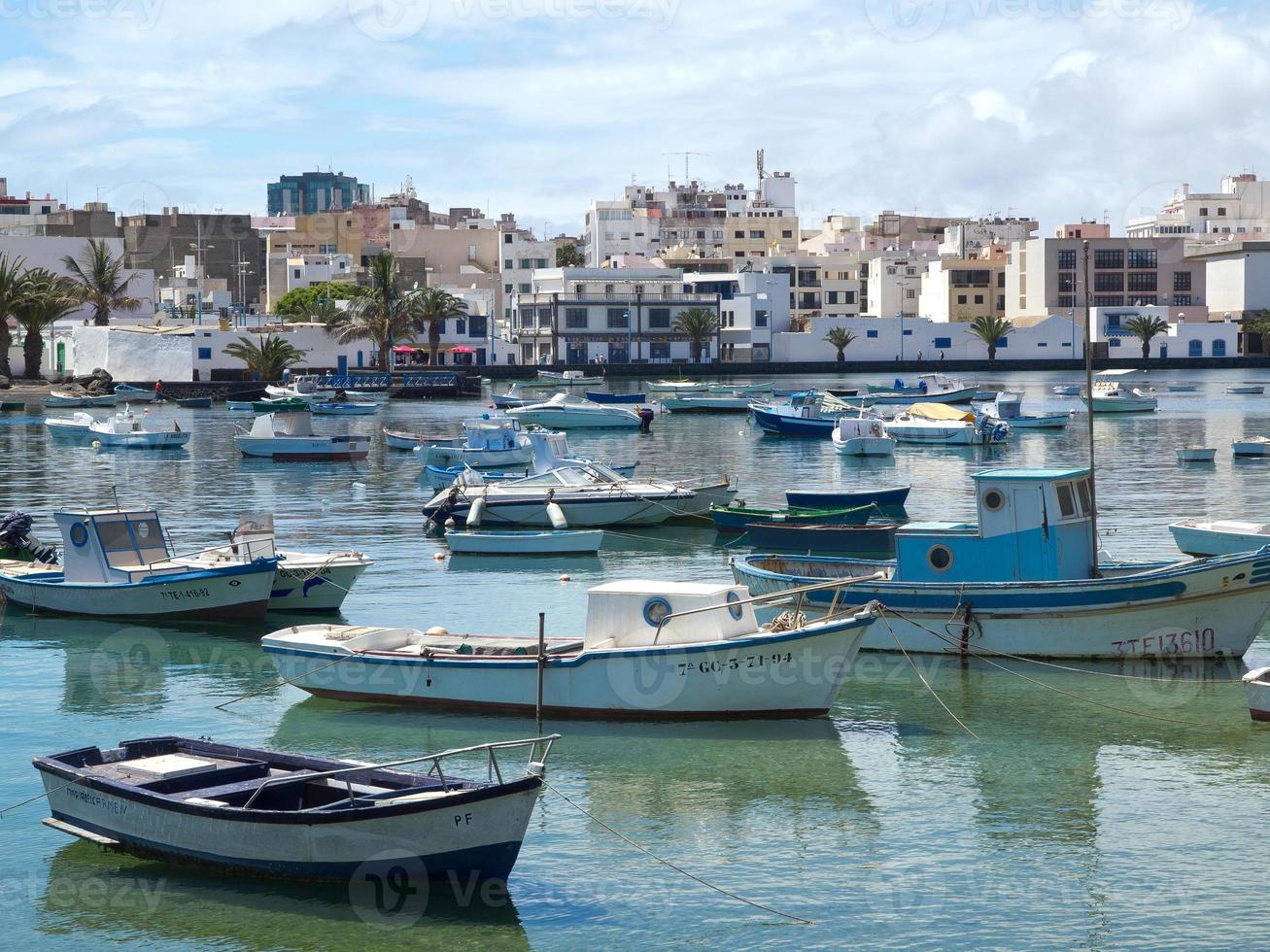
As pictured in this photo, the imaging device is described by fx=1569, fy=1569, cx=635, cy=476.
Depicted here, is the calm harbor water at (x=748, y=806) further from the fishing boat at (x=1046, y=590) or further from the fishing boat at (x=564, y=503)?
the fishing boat at (x=564, y=503)

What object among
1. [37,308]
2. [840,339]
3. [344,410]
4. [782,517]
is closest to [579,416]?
[344,410]

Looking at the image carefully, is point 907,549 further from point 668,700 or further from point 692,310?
point 692,310

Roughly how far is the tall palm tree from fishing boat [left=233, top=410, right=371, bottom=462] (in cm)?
Result: 9666

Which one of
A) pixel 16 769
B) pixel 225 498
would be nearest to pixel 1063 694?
pixel 16 769

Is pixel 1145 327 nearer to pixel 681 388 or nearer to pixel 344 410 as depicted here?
pixel 681 388

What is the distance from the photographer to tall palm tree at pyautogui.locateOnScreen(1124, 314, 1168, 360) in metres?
143

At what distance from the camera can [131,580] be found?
27.0m

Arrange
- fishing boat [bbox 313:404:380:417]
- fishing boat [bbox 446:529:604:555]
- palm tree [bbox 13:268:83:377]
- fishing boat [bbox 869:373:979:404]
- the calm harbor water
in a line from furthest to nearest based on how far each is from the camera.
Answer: palm tree [bbox 13:268:83:377], fishing boat [bbox 869:373:979:404], fishing boat [bbox 313:404:380:417], fishing boat [bbox 446:529:604:555], the calm harbor water

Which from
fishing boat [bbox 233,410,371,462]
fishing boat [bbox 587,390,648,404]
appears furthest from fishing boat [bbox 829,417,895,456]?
fishing boat [bbox 587,390,648,404]

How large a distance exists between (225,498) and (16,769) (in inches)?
1230

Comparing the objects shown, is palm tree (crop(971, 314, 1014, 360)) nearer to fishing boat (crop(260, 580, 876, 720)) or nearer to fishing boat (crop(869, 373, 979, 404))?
fishing boat (crop(869, 373, 979, 404))

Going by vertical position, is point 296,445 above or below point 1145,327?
below

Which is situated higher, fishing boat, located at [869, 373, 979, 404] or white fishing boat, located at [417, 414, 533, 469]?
fishing boat, located at [869, 373, 979, 404]

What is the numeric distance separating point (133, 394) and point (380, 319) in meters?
23.0
